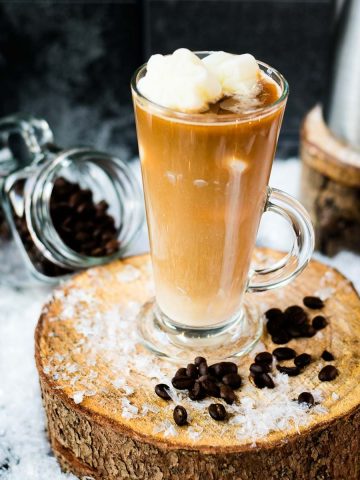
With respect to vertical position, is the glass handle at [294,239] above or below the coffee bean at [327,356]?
above

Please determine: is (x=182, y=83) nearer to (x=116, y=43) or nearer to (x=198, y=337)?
(x=198, y=337)

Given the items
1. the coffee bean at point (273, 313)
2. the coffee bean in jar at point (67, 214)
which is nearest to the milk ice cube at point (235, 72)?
the coffee bean at point (273, 313)

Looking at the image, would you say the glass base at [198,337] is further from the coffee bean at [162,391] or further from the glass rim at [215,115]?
the glass rim at [215,115]

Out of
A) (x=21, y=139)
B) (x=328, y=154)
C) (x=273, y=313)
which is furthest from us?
(x=21, y=139)

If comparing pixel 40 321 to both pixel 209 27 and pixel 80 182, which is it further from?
pixel 209 27

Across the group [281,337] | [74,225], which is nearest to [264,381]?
[281,337]

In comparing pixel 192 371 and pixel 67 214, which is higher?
pixel 192 371
